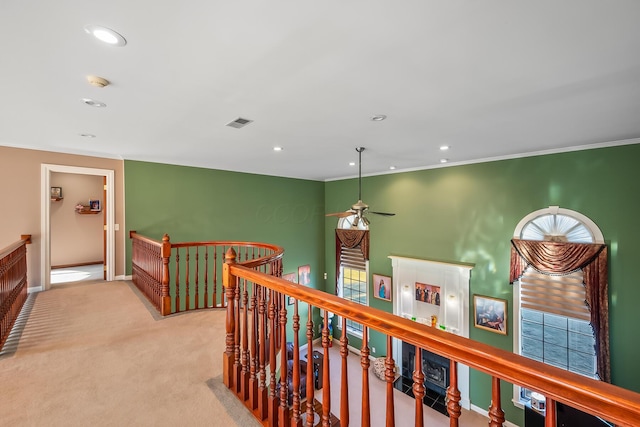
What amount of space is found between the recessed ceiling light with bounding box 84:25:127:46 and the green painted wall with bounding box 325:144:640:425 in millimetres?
5694

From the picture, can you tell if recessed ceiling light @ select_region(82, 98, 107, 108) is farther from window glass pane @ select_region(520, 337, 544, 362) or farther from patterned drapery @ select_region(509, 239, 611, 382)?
window glass pane @ select_region(520, 337, 544, 362)

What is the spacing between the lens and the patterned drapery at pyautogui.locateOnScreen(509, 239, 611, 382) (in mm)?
4082

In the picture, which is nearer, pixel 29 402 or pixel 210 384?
pixel 29 402

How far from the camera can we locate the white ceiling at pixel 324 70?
4.78ft

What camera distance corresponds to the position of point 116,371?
2195 millimetres

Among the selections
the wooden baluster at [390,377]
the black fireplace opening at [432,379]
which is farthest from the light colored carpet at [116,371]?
the black fireplace opening at [432,379]

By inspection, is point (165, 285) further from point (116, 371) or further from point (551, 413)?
point (551, 413)

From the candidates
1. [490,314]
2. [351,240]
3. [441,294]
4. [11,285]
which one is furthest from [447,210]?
[11,285]

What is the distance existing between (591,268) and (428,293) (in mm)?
2711

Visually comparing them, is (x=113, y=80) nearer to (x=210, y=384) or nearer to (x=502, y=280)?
(x=210, y=384)

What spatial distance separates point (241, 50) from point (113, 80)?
1.15 m

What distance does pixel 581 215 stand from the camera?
4.36 metres

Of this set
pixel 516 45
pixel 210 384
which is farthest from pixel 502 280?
pixel 210 384

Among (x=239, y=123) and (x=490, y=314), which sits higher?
(x=239, y=123)
